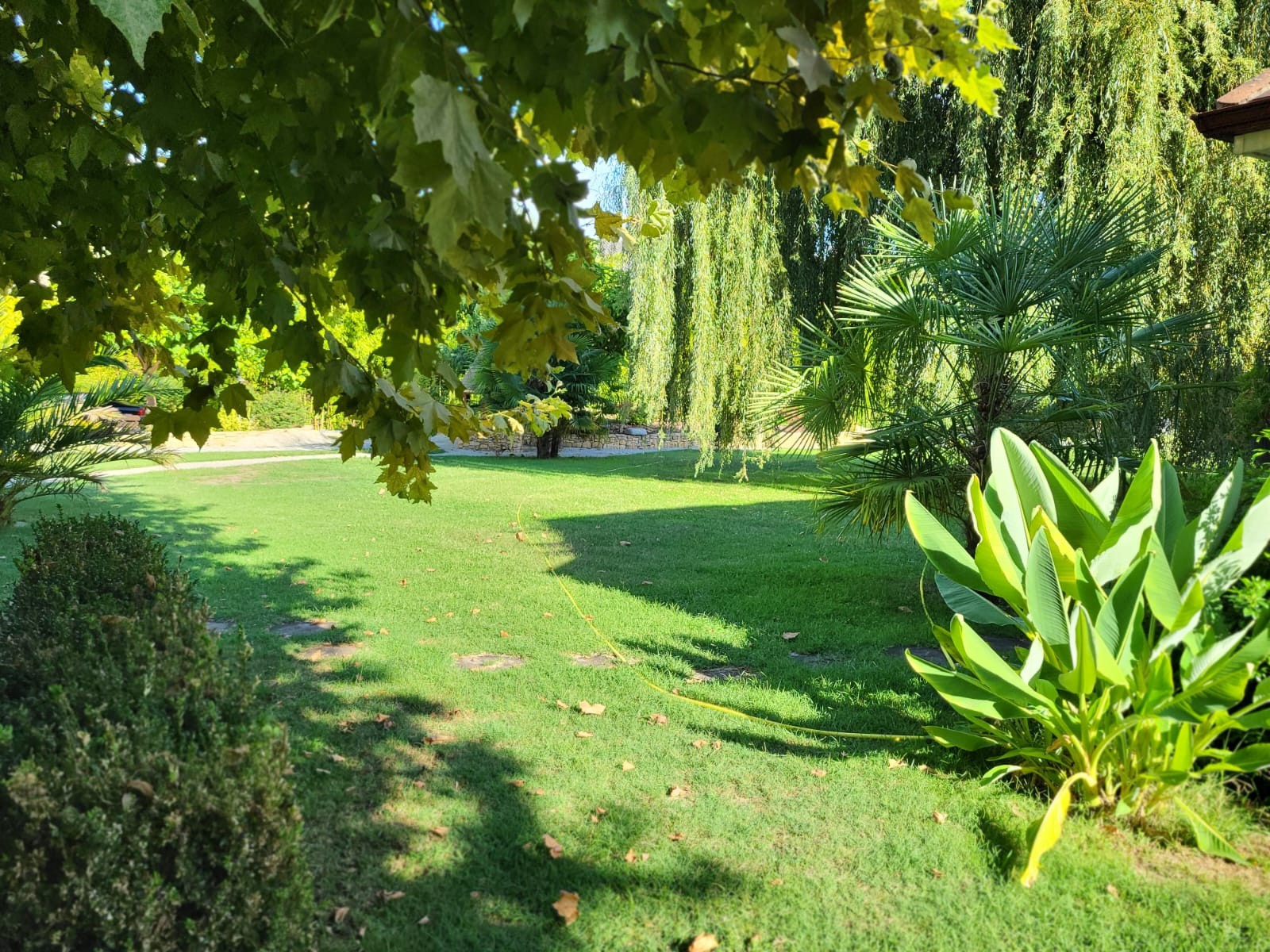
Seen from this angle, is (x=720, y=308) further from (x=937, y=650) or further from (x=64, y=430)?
(x=64, y=430)

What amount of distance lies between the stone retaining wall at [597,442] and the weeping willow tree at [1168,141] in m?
16.3

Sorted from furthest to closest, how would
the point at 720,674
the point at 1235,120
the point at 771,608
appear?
the point at 771,608 → the point at 720,674 → the point at 1235,120

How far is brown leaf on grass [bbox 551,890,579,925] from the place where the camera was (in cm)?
295

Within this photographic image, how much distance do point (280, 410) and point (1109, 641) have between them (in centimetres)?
3175

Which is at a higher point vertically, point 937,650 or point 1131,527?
point 1131,527

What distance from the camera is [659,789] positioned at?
13.0 ft

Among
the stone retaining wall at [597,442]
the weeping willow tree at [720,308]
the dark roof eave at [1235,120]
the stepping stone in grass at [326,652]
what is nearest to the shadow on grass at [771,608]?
the weeping willow tree at [720,308]

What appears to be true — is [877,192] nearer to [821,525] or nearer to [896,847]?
[896,847]

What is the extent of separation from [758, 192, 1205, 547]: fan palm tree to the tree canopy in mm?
3604

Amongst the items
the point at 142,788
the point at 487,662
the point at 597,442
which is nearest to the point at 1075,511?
the point at 142,788

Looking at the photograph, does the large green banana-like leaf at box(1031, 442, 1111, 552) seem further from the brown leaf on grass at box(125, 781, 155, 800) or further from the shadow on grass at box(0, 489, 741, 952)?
the brown leaf on grass at box(125, 781, 155, 800)

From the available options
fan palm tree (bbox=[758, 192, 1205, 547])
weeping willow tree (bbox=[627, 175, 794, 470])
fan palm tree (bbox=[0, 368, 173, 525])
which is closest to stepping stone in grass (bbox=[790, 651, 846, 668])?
fan palm tree (bbox=[758, 192, 1205, 547])

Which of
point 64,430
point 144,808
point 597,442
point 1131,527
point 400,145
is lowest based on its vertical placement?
point 144,808

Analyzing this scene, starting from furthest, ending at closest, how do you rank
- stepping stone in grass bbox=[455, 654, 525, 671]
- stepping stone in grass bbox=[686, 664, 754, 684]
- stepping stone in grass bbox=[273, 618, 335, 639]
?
stepping stone in grass bbox=[273, 618, 335, 639] → stepping stone in grass bbox=[455, 654, 525, 671] → stepping stone in grass bbox=[686, 664, 754, 684]
